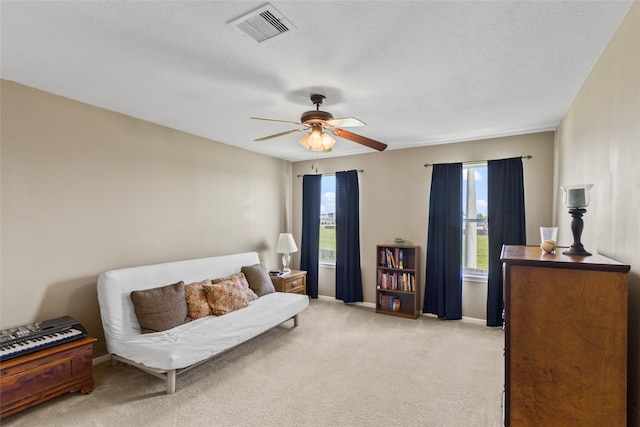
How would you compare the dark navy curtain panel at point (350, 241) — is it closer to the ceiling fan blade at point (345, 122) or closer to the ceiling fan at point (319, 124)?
the ceiling fan at point (319, 124)

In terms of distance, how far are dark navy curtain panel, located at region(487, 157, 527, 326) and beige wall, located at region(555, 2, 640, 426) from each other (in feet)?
5.04

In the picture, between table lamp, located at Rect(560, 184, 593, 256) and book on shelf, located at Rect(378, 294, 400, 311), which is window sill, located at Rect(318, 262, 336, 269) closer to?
book on shelf, located at Rect(378, 294, 400, 311)

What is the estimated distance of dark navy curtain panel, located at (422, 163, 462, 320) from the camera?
4.38 meters

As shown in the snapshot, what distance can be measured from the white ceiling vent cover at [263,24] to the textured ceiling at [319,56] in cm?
4

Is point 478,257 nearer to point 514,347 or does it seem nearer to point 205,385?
point 514,347

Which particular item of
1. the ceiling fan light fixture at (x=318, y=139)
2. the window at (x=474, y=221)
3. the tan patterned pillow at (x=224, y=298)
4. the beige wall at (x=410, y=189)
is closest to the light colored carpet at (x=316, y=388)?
the tan patterned pillow at (x=224, y=298)

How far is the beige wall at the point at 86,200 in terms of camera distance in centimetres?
258

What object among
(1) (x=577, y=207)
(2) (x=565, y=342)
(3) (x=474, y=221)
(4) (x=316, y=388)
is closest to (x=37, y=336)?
(4) (x=316, y=388)

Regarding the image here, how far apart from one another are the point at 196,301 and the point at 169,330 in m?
0.44

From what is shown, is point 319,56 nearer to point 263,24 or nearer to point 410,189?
point 263,24

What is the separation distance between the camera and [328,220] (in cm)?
567

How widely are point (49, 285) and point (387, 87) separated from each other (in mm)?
3370

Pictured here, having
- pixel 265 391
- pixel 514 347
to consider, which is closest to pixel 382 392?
pixel 265 391

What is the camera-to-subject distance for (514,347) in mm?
1470
